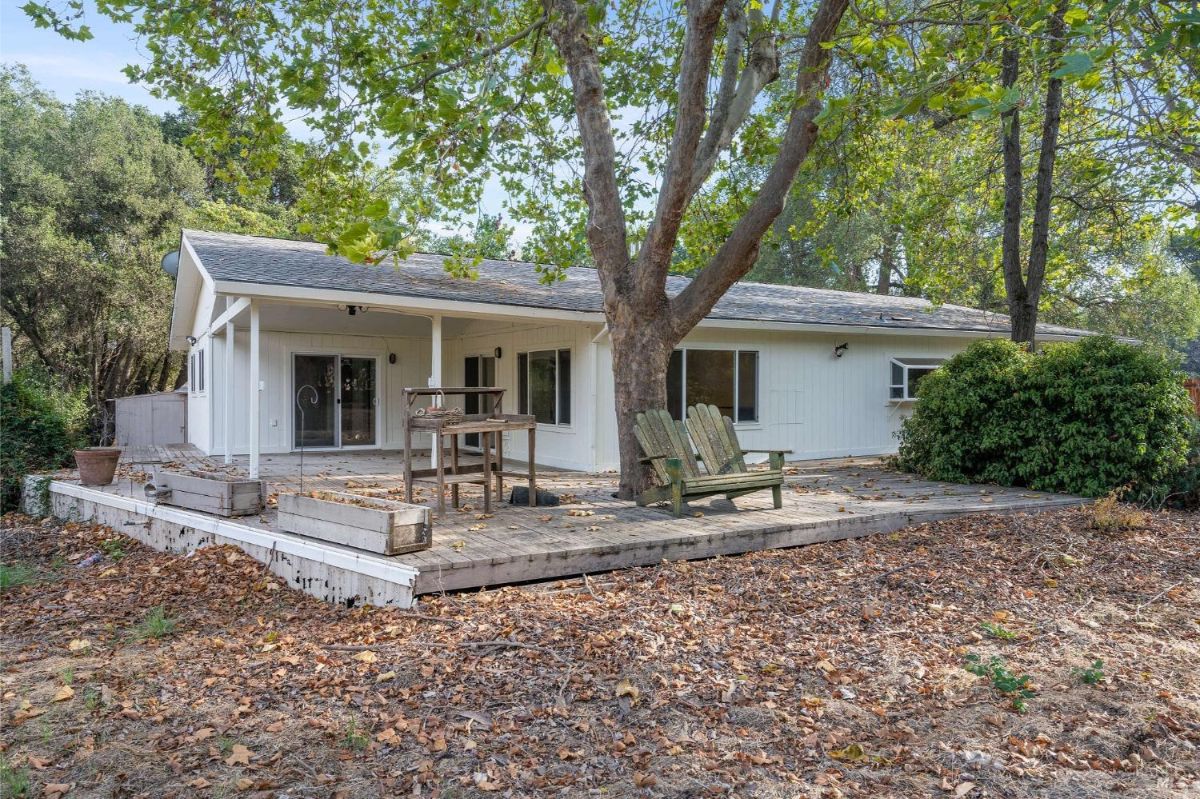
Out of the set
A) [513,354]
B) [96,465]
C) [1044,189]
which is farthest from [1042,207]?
[96,465]

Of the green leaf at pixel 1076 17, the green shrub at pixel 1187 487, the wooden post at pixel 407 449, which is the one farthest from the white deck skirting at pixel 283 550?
the green shrub at pixel 1187 487

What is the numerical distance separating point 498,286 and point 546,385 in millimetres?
1667

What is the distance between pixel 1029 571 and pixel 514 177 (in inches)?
339

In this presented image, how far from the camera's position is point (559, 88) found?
9.41 m

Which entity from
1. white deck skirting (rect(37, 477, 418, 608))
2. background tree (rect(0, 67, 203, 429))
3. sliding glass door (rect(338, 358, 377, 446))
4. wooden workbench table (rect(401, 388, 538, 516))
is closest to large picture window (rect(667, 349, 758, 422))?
wooden workbench table (rect(401, 388, 538, 516))

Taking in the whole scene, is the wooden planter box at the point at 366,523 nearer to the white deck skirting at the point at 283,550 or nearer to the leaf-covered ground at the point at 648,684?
the white deck skirting at the point at 283,550

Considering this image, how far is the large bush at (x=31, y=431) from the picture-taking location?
11055mm

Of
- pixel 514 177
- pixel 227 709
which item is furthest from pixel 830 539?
pixel 514 177

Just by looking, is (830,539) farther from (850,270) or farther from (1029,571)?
(850,270)

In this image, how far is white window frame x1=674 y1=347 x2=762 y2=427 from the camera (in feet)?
35.8

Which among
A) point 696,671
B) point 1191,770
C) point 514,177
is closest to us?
point 1191,770

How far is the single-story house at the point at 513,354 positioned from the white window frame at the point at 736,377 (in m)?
0.02

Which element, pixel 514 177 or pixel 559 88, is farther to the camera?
pixel 514 177

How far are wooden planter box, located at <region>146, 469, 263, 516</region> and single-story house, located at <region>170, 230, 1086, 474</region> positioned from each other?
220 cm
